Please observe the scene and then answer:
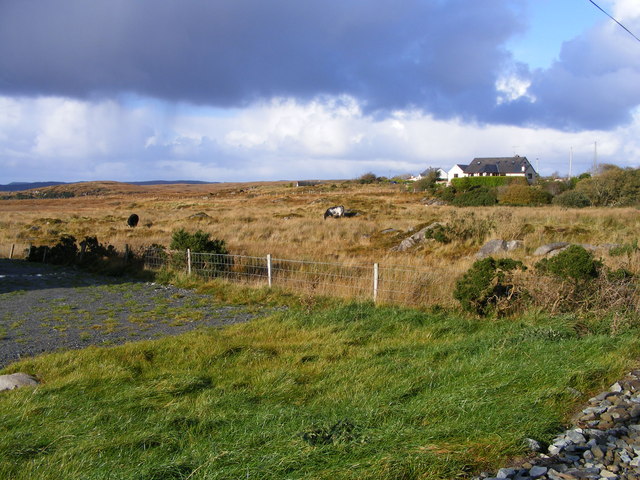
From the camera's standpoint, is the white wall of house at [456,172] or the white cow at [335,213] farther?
the white wall of house at [456,172]

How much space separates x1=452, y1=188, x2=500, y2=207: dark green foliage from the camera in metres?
45.1

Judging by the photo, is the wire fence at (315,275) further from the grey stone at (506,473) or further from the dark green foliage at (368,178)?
the dark green foliage at (368,178)

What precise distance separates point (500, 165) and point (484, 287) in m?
89.0

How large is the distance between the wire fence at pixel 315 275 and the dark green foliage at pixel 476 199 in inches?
1264

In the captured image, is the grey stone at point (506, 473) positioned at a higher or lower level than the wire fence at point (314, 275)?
higher

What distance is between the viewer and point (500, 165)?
306 ft

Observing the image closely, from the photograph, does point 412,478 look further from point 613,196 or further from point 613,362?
point 613,196

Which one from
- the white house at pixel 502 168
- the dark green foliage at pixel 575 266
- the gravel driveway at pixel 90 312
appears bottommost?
the gravel driveway at pixel 90 312

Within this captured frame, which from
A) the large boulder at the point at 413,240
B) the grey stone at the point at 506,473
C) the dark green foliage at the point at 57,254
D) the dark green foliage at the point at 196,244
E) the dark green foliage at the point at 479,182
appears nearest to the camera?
the grey stone at the point at 506,473

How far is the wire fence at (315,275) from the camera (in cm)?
1142

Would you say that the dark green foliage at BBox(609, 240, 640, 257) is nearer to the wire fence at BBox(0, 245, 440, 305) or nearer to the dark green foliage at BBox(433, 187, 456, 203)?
the wire fence at BBox(0, 245, 440, 305)

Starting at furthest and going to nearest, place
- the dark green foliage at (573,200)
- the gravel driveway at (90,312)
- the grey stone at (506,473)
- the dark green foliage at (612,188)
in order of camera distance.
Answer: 1. the dark green foliage at (612,188)
2. the dark green foliage at (573,200)
3. the gravel driveway at (90,312)
4. the grey stone at (506,473)

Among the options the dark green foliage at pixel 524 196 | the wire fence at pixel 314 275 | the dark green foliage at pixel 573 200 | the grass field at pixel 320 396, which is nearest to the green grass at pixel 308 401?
the grass field at pixel 320 396

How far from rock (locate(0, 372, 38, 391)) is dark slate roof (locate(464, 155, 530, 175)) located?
91771 mm
